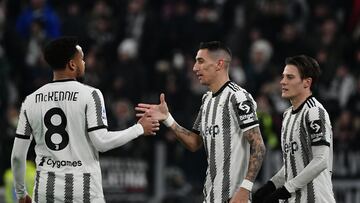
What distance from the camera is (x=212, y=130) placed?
9.88m

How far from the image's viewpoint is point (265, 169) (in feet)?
56.5

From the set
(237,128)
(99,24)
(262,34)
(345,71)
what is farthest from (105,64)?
(237,128)

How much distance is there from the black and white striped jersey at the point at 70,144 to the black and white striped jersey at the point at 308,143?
70.0 inches

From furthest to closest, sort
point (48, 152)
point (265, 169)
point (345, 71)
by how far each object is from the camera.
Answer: point (345, 71)
point (265, 169)
point (48, 152)

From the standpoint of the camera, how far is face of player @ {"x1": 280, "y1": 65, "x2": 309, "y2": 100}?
991 centimetres

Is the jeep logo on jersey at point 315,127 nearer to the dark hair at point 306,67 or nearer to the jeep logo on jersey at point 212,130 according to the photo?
the dark hair at point 306,67

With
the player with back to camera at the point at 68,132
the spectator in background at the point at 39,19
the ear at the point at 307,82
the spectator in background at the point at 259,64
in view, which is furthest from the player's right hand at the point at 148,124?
the spectator in background at the point at 39,19

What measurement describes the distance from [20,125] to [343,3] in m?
12.8

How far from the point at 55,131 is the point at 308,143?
7.43 feet

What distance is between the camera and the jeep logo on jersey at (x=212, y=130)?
984 cm

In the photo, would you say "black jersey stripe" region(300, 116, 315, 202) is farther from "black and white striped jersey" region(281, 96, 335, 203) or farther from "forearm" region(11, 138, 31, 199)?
"forearm" region(11, 138, 31, 199)

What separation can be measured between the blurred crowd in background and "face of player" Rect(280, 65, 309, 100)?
274 inches

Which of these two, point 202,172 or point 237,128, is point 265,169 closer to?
point 202,172

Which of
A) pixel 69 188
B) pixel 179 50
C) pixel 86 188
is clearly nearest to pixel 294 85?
pixel 86 188
